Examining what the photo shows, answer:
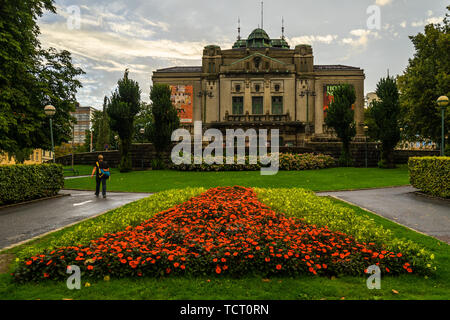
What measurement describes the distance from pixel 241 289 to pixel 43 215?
30.4 feet

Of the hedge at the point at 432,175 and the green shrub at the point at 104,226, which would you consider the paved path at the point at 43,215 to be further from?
the hedge at the point at 432,175

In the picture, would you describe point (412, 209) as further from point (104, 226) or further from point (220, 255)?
point (104, 226)

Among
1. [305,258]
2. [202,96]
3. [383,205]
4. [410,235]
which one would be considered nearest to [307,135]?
[202,96]

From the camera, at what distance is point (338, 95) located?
98.6 ft

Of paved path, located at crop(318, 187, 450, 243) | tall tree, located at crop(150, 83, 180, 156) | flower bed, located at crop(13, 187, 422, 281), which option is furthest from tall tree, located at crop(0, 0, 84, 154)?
paved path, located at crop(318, 187, 450, 243)

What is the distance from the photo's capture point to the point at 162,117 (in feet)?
96.3

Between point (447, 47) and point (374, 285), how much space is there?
103 ft

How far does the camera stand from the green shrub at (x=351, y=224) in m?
5.40

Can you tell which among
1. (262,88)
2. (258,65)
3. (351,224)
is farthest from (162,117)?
(258,65)

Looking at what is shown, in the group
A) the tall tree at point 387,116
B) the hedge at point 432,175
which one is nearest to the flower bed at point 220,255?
the hedge at point 432,175

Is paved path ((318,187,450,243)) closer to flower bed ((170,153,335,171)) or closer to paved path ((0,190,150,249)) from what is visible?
paved path ((0,190,150,249))

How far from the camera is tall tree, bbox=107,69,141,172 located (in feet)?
93.1

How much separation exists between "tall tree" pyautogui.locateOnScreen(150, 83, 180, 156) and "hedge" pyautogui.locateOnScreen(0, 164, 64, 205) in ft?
44.5

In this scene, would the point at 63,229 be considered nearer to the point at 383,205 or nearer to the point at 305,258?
the point at 305,258
